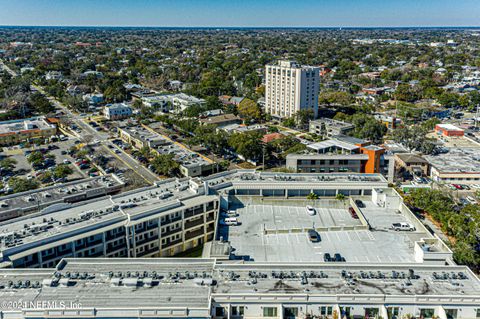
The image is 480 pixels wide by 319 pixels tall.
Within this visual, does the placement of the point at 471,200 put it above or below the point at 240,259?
below

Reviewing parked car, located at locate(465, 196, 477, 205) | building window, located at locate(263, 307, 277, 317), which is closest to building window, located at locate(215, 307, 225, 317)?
building window, located at locate(263, 307, 277, 317)

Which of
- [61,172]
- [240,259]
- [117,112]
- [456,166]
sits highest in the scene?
[117,112]

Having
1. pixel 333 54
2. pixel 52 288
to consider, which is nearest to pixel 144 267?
pixel 52 288

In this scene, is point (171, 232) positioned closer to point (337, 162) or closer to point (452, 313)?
point (452, 313)

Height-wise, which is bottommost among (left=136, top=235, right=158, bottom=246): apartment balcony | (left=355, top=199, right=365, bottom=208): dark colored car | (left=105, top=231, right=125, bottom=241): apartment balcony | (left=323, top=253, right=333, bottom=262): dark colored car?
(left=136, top=235, right=158, bottom=246): apartment balcony

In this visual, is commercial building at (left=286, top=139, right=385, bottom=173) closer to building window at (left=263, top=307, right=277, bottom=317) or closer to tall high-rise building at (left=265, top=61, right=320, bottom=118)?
building window at (left=263, top=307, right=277, bottom=317)

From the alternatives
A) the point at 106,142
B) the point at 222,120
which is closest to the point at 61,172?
the point at 106,142

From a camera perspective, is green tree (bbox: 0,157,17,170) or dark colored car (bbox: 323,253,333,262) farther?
green tree (bbox: 0,157,17,170)
